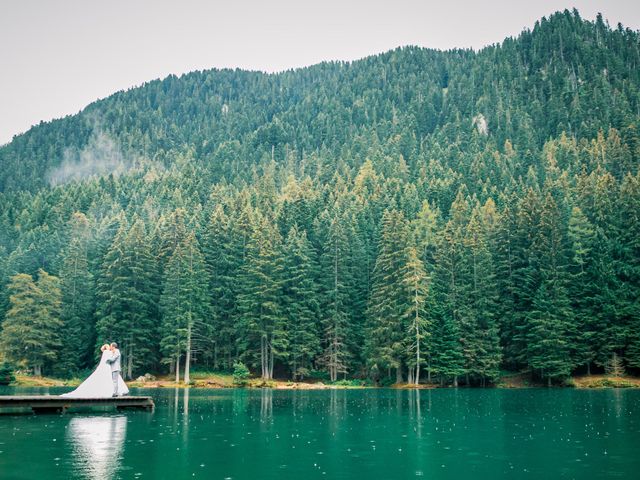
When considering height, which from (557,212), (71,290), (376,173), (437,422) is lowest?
(437,422)

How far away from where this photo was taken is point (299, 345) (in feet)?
273

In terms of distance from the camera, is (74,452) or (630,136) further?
(630,136)

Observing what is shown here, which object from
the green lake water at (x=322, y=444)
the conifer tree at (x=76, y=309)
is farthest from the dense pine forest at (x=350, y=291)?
the green lake water at (x=322, y=444)

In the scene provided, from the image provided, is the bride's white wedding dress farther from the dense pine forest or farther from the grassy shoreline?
the dense pine forest

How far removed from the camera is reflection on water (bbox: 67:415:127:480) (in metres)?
19.6

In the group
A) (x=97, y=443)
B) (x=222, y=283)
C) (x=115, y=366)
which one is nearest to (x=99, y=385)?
(x=115, y=366)

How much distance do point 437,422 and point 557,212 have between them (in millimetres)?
61492

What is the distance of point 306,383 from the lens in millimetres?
81125

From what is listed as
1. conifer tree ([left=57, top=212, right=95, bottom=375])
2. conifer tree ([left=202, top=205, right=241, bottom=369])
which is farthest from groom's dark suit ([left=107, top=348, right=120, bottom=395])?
conifer tree ([left=57, top=212, right=95, bottom=375])

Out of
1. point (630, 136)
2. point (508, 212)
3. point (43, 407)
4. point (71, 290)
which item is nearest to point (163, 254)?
point (71, 290)

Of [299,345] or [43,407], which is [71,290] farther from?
[43,407]

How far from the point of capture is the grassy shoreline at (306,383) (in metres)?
74.4

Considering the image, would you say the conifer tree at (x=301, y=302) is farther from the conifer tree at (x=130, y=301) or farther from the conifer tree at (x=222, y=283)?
the conifer tree at (x=130, y=301)

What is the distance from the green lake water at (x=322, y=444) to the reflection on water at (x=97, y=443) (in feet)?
0.14
